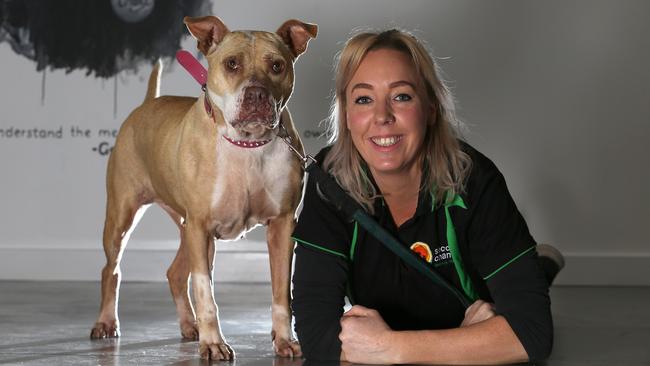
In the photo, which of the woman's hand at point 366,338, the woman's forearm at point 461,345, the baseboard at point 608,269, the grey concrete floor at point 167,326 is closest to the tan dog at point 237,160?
the grey concrete floor at point 167,326

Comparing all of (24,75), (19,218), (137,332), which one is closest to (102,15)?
(24,75)

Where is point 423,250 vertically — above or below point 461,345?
above

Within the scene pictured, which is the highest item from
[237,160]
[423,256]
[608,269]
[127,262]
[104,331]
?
[237,160]

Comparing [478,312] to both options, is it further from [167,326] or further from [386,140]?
[167,326]

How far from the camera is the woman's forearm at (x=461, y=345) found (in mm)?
2803

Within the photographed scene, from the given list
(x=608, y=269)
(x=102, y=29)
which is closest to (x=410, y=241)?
(x=608, y=269)

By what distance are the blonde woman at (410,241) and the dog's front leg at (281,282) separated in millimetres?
426

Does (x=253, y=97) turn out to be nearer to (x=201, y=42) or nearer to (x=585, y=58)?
(x=201, y=42)

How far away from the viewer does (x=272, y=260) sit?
3.65 meters

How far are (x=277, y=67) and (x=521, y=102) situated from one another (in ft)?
12.0

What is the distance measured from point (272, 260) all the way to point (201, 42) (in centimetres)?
→ 84

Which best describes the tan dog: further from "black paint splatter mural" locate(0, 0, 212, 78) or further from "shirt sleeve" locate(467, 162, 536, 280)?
"black paint splatter mural" locate(0, 0, 212, 78)

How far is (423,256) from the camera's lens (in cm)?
306

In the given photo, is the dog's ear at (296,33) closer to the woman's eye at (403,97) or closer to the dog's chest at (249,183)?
the dog's chest at (249,183)
